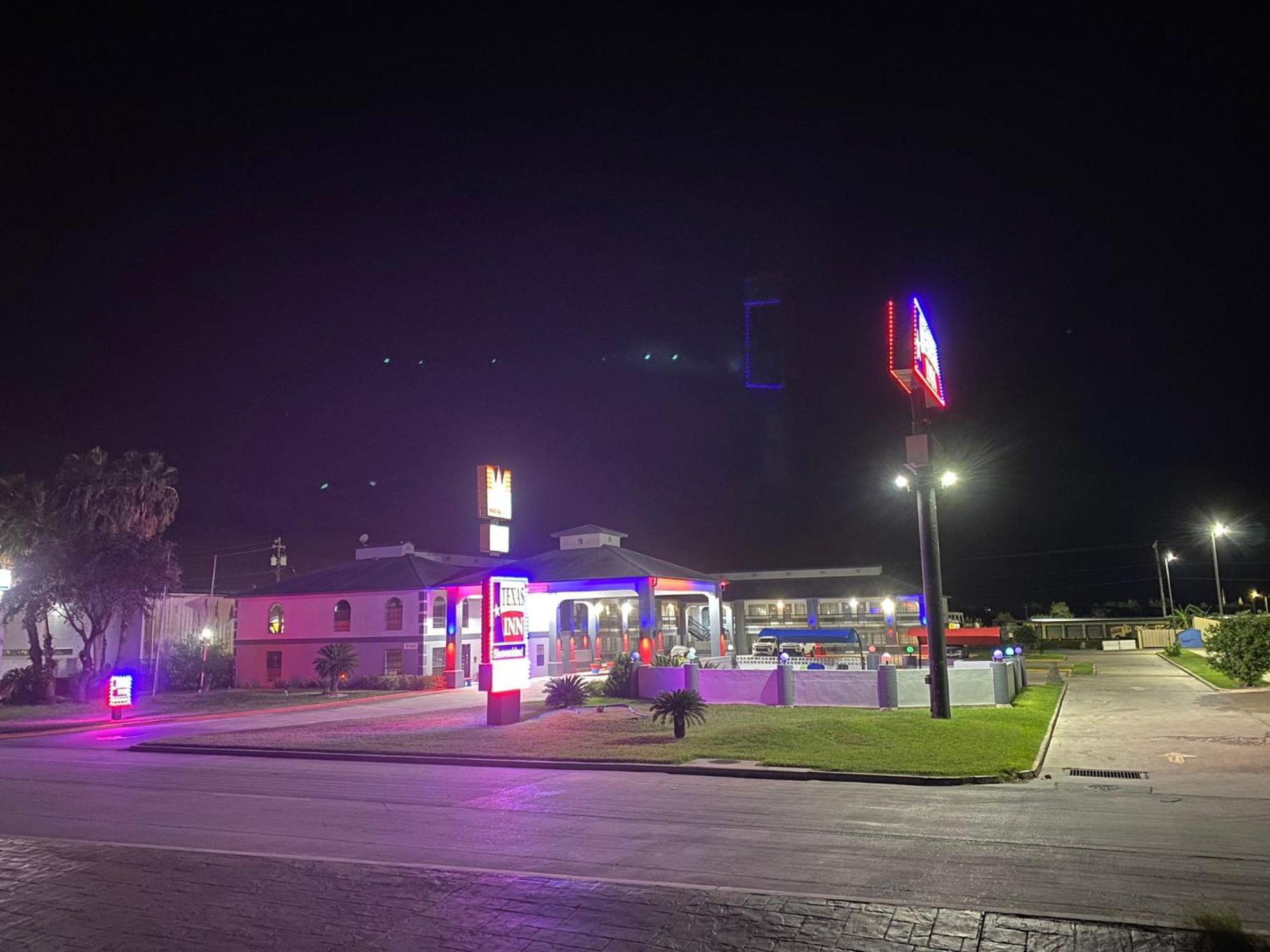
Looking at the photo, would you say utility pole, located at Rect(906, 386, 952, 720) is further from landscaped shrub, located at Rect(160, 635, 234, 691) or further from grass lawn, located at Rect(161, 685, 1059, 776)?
landscaped shrub, located at Rect(160, 635, 234, 691)

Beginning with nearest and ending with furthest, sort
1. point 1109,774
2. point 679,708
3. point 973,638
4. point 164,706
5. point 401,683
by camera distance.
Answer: point 1109,774 → point 679,708 → point 164,706 → point 401,683 → point 973,638

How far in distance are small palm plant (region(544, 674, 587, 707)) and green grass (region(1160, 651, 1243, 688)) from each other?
20.4 m

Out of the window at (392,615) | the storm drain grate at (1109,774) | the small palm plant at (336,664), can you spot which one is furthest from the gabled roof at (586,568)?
the storm drain grate at (1109,774)

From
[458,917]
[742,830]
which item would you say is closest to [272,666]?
[742,830]

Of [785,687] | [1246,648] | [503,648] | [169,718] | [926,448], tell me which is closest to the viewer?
[926,448]

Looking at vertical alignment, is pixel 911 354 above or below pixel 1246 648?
above

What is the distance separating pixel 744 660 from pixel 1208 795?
24129 millimetres

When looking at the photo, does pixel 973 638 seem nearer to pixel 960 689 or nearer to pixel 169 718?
pixel 960 689

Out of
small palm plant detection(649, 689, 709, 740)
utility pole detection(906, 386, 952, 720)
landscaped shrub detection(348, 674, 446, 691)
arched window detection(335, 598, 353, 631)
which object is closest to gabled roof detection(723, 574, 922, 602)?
landscaped shrub detection(348, 674, 446, 691)

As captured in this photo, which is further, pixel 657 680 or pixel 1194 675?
pixel 1194 675

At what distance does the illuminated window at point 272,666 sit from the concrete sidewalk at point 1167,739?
130ft

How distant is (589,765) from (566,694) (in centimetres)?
1170

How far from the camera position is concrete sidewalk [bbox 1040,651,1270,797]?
43.6 feet

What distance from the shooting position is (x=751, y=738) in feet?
58.9
